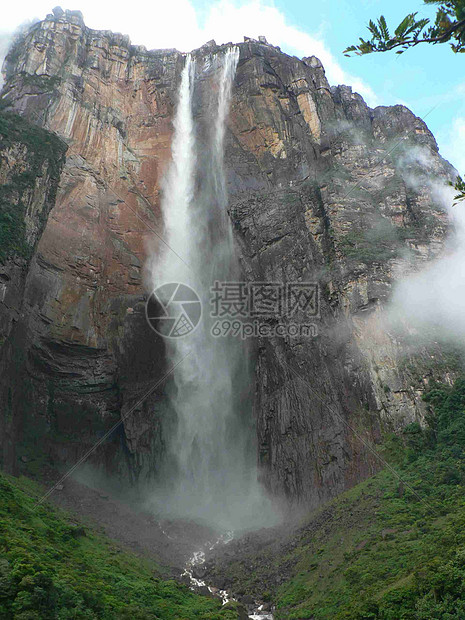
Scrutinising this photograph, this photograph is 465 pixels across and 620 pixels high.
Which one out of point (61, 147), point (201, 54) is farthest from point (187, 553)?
point (201, 54)

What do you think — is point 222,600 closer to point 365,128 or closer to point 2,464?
point 2,464

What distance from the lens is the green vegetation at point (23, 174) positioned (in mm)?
26506

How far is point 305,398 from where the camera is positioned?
2766 cm

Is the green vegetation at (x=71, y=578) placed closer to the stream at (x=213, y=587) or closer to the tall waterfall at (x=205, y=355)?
the stream at (x=213, y=587)

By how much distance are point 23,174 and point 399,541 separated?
2667 cm

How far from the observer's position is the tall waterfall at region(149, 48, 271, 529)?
94.4ft

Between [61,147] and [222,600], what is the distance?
28.1 meters

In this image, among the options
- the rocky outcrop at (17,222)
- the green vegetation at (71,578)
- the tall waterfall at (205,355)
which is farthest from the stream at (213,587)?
the rocky outcrop at (17,222)

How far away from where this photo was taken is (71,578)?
1238 cm

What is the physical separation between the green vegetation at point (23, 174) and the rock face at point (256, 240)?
72.3 inches

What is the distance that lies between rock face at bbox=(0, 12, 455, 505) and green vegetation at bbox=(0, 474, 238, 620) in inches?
372

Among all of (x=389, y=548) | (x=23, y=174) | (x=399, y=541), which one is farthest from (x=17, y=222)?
(x=399, y=541)

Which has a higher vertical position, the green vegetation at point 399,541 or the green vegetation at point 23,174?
the green vegetation at point 23,174

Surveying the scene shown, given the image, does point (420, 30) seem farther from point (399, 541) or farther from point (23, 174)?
point (23, 174)
